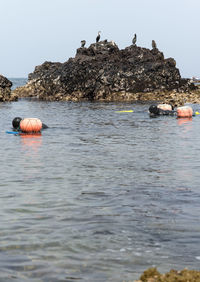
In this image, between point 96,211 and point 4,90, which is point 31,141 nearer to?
point 96,211

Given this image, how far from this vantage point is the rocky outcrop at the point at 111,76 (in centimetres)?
7425

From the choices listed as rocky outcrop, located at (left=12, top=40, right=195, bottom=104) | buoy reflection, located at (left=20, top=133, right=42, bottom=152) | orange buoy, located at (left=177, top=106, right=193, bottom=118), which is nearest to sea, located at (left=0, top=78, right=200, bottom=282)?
buoy reflection, located at (left=20, top=133, right=42, bottom=152)

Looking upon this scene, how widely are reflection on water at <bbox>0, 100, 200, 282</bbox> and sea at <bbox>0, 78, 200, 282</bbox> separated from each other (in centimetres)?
2

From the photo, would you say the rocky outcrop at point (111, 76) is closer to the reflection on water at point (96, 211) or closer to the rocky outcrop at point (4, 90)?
the rocky outcrop at point (4, 90)

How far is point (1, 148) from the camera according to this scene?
69.7 ft

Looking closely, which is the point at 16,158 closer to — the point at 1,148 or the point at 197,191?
the point at 1,148

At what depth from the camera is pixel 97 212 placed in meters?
9.90

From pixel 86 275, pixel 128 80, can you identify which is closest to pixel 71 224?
pixel 86 275

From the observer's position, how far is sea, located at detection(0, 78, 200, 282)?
22.1 feet

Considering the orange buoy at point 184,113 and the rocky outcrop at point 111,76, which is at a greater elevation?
the rocky outcrop at point 111,76

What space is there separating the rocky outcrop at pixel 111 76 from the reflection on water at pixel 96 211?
53323 mm

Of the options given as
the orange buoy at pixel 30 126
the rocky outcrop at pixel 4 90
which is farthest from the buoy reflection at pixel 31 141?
the rocky outcrop at pixel 4 90

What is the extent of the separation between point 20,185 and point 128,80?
63.7 meters

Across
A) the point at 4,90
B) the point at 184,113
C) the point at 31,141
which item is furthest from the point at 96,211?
the point at 4,90
